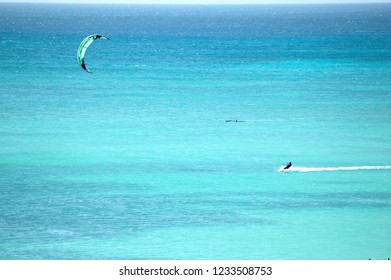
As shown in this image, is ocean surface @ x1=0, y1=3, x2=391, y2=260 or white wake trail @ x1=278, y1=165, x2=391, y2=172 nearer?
ocean surface @ x1=0, y1=3, x2=391, y2=260

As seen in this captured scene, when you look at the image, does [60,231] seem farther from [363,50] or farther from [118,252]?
[363,50]

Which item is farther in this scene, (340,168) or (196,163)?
(196,163)

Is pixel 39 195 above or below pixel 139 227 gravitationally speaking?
above

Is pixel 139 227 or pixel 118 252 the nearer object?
pixel 118 252

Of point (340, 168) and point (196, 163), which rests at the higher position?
point (196, 163)

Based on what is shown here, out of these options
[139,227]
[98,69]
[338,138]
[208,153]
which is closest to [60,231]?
[139,227]

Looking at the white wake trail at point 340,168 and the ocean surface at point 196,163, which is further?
the white wake trail at point 340,168
